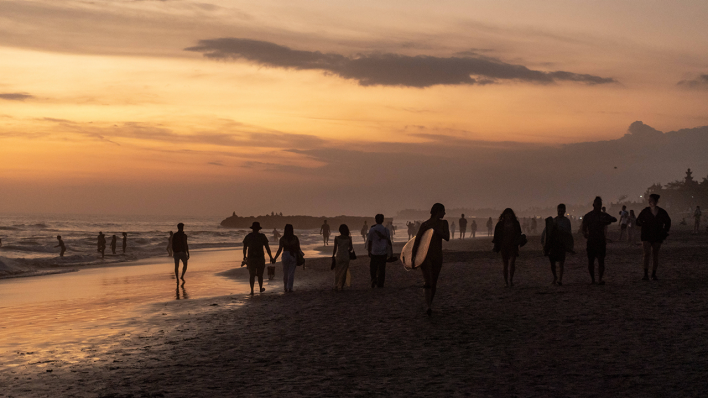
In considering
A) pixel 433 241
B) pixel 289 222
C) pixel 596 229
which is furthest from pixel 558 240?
pixel 289 222

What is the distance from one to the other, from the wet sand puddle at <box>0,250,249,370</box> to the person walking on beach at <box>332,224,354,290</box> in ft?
10.7

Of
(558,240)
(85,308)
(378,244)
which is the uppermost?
(558,240)

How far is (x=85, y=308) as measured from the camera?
13.5m

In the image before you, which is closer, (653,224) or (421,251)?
(421,251)

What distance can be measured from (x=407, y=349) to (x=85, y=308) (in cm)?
900

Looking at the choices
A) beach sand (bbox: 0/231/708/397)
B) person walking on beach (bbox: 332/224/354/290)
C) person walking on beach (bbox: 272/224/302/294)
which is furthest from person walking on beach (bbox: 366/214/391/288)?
person walking on beach (bbox: 272/224/302/294)

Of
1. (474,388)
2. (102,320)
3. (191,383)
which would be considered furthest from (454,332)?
(102,320)

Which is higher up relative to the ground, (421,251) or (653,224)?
(653,224)

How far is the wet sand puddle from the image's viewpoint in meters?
8.90

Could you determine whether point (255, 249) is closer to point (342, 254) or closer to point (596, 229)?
point (342, 254)

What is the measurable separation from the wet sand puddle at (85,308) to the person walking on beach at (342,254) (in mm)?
3256

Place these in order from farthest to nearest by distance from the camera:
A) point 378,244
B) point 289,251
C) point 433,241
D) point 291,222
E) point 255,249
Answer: point 291,222 < point 255,249 < point 289,251 < point 378,244 < point 433,241

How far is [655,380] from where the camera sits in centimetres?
597

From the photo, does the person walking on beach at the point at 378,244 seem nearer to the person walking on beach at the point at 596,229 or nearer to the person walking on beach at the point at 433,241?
the person walking on beach at the point at 433,241
